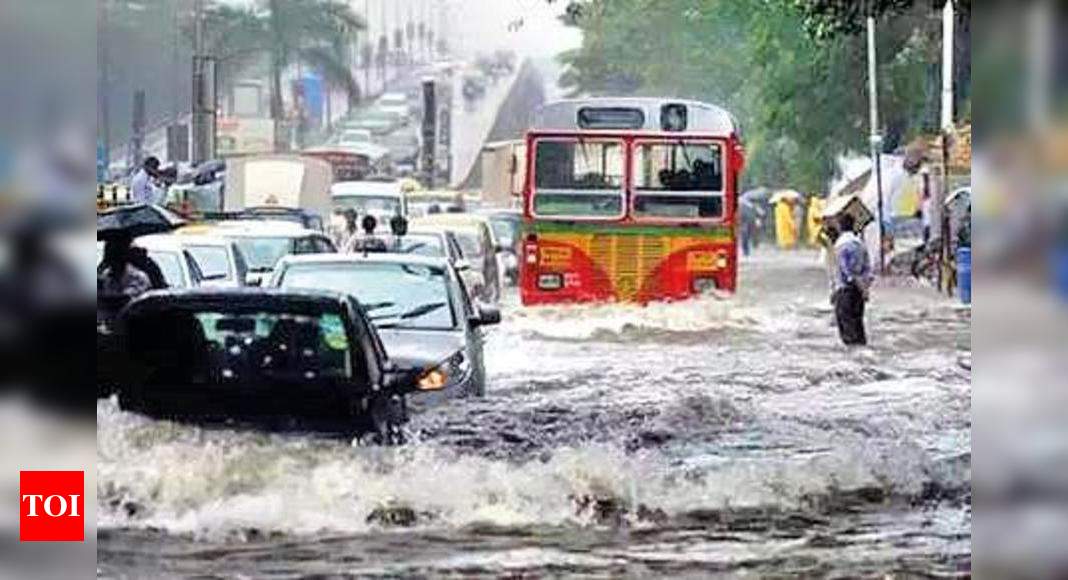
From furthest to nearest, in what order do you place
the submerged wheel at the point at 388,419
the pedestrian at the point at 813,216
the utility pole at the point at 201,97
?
the pedestrian at the point at 813,216 < the utility pole at the point at 201,97 < the submerged wheel at the point at 388,419

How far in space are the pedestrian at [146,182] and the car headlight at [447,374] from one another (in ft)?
12.0

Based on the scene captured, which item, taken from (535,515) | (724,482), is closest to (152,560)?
(535,515)

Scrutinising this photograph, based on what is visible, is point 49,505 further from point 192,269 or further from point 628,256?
point 628,256

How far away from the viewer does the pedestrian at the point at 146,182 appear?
48.6 feet

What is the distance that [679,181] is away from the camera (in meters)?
19.0

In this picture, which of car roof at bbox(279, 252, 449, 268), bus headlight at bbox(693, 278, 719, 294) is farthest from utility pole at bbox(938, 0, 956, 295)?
car roof at bbox(279, 252, 449, 268)

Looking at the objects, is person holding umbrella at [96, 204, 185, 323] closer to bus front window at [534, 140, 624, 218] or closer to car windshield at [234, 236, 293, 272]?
car windshield at [234, 236, 293, 272]

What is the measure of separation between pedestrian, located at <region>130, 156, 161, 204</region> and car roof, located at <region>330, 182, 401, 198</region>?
9.17 meters

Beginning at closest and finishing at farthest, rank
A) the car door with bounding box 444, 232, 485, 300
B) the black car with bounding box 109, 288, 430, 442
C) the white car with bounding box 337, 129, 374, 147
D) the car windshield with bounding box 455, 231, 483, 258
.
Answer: the black car with bounding box 109, 288, 430, 442
the car door with bounding box 444, 232, 485, 300
the car windshield with bounding box 455, 231, 483, 258
the white car with bounding box 337, 129, 374, 147

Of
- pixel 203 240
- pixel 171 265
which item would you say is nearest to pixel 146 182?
pixel 203 240

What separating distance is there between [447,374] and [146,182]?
4.85 metres

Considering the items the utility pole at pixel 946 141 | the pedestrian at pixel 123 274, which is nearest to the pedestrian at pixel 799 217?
the utility pole at pixel 946 141

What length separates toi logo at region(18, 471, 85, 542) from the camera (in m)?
4.70

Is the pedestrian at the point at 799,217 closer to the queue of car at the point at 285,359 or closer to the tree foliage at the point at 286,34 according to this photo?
the tree foliage at the point at 286,34
